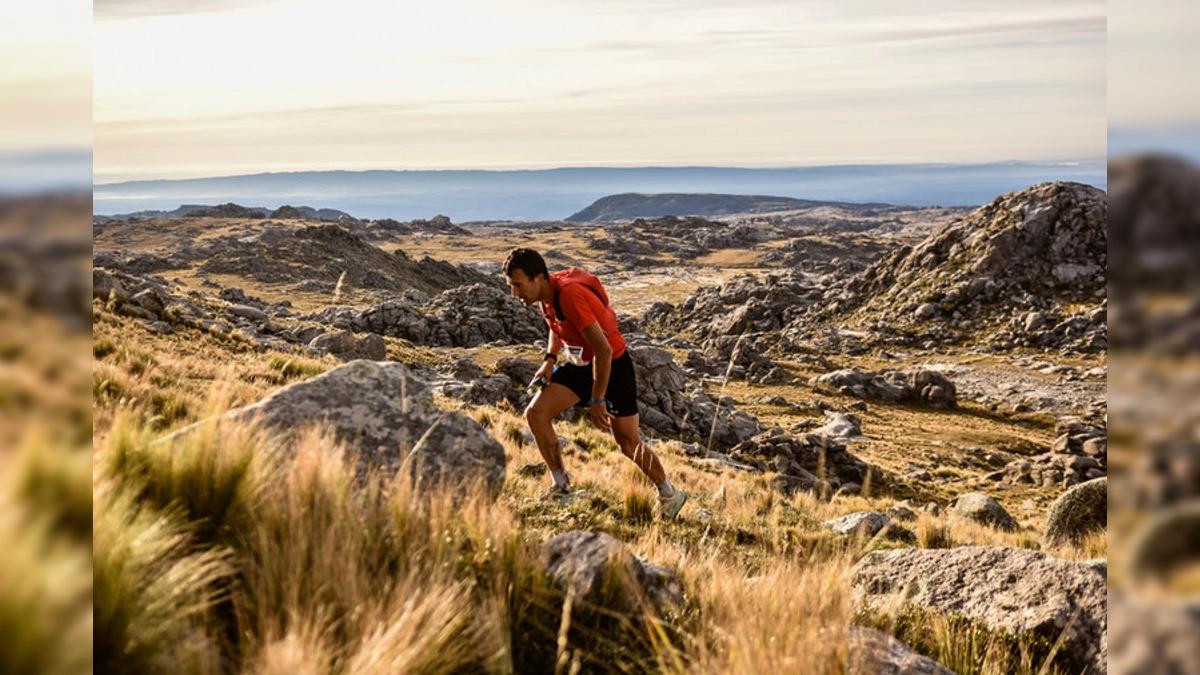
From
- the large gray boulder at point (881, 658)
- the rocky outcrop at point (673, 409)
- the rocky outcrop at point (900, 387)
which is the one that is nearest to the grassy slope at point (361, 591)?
the large gray boulder at point (881, 658)

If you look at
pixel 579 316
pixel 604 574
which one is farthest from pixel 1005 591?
pixel 579 316

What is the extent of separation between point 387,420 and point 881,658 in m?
3.41

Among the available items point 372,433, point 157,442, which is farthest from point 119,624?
point 372,433

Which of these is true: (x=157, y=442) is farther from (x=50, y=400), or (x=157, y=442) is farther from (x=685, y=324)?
(x=685, y=324)

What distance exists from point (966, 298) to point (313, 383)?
6230 centimetres

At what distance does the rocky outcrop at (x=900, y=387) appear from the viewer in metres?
41.2

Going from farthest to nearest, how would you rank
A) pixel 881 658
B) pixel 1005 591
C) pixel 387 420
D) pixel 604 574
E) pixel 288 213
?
pixel 288 213 < pixel 387 420 < pixel 1005 591 < pixel 604 574 < pixel 881 658

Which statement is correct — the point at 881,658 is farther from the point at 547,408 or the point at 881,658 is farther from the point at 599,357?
the point at 547,408

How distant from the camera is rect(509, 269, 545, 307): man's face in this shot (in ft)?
21.5

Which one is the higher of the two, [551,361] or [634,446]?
[551,361]

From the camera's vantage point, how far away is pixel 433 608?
289 centimetres

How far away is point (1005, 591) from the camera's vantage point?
16.7 feet

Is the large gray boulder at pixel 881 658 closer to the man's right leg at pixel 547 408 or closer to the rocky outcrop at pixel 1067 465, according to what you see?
the man's right leg at pixel 547 408

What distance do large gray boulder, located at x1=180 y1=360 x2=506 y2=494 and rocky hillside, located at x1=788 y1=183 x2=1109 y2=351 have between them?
54.4 meters
